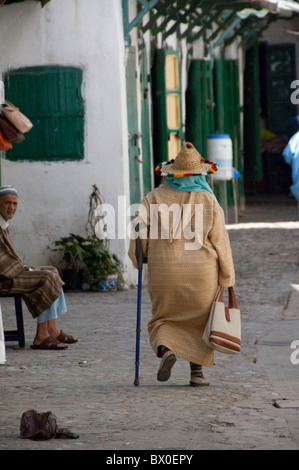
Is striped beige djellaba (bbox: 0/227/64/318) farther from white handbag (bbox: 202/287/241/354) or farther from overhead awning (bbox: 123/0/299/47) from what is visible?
overhead awning (bbox: 123/0/299/47)

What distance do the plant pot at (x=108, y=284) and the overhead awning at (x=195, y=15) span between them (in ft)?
8.40

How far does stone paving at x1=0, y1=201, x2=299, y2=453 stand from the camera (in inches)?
212

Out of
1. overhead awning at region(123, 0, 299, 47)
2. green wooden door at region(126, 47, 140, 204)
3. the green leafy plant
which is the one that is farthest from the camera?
overhead awning at region(123, 0, 299, 47)

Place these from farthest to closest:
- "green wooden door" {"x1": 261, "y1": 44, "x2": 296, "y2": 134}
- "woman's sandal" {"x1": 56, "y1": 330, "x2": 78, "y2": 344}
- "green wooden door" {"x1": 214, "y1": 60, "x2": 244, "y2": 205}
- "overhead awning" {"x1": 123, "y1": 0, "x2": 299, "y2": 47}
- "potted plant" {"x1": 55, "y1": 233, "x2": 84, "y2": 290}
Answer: "green wooden door" {"x1": 261, "y1": 44, "x2": 296, "y2": 134}
"green wooden door" {"x1": 214, "y1": 60, "x2": 244, "y2": 205}
"overhead awning" {"x1": 123, "y1": 0, "x2": 299, "y2": 47}
"potted plant" {"x1": 55, "y1": 233, "x2": 84, "y2": 290}
"woman's sandal" {"x1": 56, "y1": 330, "x2": 78, "y2": 344}

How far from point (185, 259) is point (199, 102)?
8894 millimetres

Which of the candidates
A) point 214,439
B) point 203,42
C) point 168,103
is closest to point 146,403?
point 214,439

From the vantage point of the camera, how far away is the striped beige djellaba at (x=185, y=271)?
6.66 meters

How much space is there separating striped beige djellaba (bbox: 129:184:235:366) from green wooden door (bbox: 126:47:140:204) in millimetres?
4723

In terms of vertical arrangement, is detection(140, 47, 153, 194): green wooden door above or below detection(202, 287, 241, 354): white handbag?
above

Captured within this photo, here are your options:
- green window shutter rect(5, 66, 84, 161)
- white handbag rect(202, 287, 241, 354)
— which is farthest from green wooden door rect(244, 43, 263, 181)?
white handbag rect(202, 287, 241, 354)

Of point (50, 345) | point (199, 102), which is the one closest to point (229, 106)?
point (199, 102)

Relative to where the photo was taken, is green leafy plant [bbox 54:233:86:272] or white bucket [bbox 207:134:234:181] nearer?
green leafy plant [bbox 54:233:86:272]

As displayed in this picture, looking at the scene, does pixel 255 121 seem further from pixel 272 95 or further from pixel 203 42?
pixel 203 42

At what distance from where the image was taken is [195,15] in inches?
607
